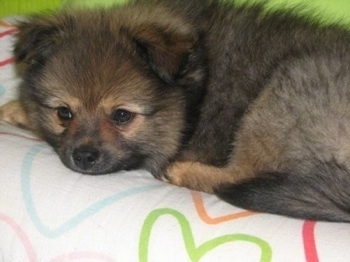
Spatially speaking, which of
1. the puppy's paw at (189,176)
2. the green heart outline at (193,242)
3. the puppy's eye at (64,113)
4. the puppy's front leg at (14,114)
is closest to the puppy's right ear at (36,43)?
the puppy's eye at (64,113)

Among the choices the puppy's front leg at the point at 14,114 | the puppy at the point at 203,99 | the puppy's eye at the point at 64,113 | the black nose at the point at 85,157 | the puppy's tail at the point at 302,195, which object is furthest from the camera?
the puppy's front leg at the point at 14,114

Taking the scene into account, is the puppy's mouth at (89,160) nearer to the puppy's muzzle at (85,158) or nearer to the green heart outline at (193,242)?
the puppy's muzzle at (85,158)

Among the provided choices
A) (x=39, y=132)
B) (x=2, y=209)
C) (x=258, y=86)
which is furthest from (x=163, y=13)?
(x=2, y=209)

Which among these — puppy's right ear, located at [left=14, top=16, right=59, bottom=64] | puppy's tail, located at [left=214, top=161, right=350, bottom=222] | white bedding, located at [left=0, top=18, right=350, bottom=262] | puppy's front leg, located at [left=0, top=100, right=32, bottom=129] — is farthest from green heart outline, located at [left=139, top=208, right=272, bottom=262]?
puppy's front leg, located at [left=0, top=100, right=32, bottom=129]

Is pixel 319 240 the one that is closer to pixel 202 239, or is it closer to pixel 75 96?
pixel 202 239

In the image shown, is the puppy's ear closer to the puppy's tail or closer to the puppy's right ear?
the puppy's right ear

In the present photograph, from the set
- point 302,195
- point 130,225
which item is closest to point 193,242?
point 130,225
